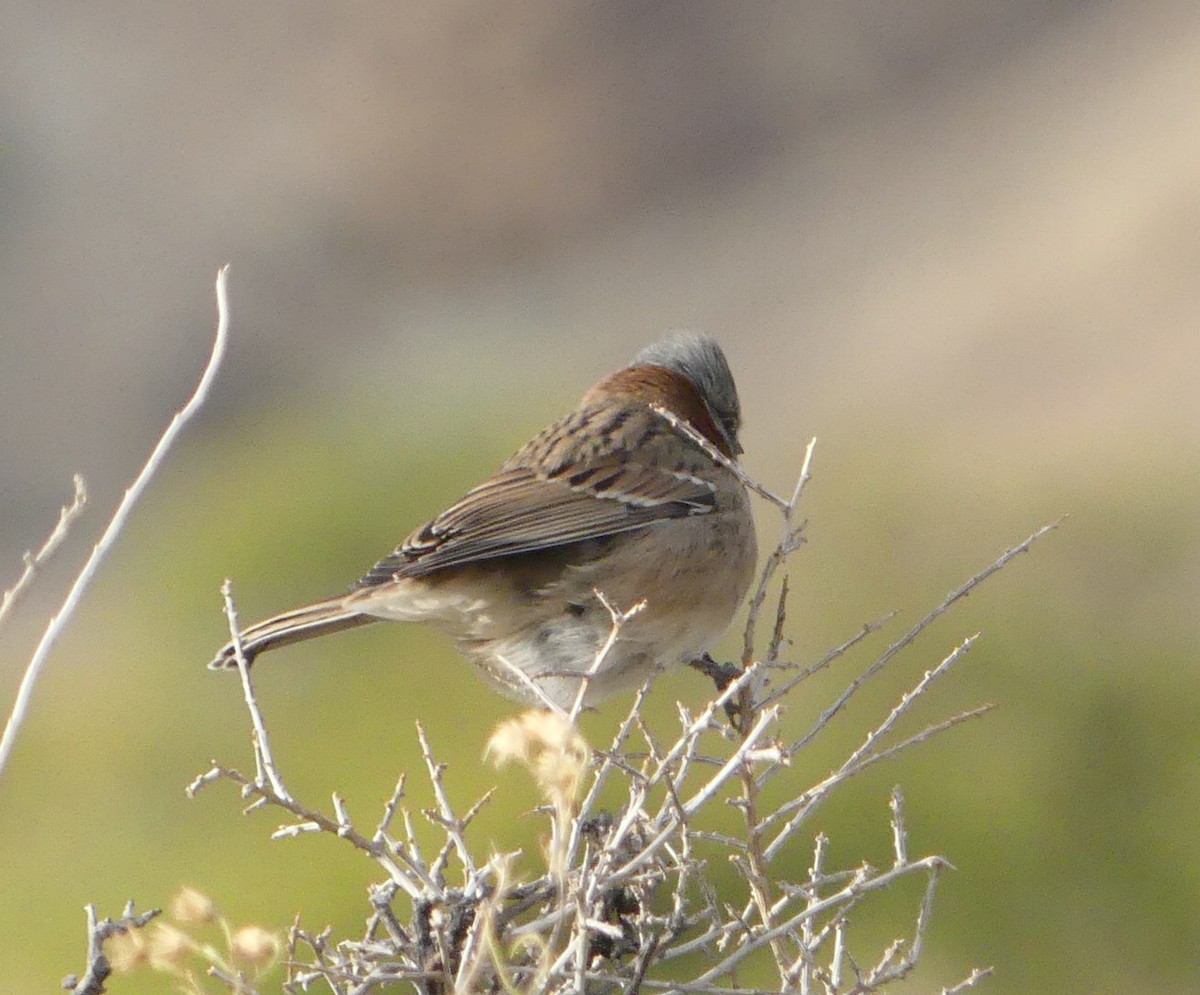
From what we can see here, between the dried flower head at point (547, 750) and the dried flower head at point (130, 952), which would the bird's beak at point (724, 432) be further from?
the dried flower head at point (130, 952)

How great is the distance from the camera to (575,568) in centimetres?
477

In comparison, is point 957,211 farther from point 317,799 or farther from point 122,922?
point 122,922

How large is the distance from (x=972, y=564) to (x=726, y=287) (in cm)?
719

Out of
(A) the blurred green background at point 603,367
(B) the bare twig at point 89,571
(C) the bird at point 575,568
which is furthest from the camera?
(A) the blurred green background at point 603,367

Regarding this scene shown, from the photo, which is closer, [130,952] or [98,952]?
[130,952]

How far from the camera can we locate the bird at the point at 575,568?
447 cm

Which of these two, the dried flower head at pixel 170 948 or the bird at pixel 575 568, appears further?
the bird at pixel 575 568

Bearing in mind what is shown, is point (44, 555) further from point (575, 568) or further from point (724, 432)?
point (724, 432)

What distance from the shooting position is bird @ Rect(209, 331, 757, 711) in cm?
447

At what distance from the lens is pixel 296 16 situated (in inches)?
685

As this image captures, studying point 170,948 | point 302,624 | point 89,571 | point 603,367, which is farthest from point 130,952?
point 603,367

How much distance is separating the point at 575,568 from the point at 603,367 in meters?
10.4

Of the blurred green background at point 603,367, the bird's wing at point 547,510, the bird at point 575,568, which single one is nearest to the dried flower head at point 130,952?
the bird at point 575,568

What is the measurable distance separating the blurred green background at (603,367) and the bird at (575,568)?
96.2 inches
